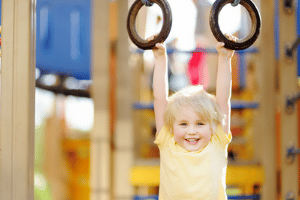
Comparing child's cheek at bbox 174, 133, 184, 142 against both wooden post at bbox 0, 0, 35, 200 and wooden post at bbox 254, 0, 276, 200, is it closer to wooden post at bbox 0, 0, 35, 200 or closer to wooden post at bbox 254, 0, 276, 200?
wooden post at bbox 0, 0, 35, 200

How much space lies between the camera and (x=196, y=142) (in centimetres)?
94

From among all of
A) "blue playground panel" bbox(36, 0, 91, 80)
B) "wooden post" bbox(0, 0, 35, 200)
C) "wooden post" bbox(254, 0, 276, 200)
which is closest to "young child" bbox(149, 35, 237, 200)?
"wooden post" bbox(0, 0, 35, 200)

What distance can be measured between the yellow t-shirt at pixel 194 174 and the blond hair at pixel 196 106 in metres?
0.06

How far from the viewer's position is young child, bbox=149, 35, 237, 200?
921 mm

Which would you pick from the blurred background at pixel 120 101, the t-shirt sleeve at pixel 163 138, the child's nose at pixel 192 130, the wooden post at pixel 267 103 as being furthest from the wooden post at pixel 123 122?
the child's nose at pixel 192 130

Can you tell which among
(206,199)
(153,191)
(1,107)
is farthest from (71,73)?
(206,199)

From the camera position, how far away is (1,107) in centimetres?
92

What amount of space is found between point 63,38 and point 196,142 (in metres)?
1.88

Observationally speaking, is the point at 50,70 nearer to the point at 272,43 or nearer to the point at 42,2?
the point at 42,2

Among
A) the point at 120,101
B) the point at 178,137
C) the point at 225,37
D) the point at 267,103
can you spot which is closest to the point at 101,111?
the point at 120,101

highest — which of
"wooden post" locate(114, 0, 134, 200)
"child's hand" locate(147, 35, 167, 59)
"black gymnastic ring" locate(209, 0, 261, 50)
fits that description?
"black gymnastic ring" locate(209, 0, 261, 50)

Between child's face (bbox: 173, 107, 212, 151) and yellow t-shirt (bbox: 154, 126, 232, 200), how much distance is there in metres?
0.02

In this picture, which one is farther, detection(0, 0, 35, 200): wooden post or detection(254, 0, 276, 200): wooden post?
detection(254, 0, 276, 200): wooden post

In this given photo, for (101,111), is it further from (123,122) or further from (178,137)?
(178,137)
